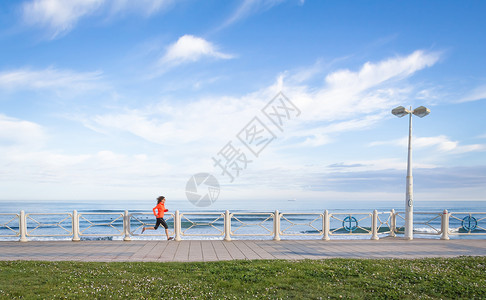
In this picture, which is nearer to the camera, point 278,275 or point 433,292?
point 433,292

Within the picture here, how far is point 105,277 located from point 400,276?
6.62 metres

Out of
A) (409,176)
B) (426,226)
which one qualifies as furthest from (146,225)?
(426,226)

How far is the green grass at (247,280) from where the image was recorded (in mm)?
6031

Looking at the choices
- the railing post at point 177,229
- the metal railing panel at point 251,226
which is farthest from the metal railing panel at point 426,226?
the railing post at point 177,229

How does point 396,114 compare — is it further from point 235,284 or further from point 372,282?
point 235,284

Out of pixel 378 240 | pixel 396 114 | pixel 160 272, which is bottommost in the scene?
pixel 378 240

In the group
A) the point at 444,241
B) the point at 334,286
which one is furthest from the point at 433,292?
the point at 444,241

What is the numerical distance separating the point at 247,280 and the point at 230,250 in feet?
13.1

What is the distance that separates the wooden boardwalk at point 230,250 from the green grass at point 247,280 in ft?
4.56

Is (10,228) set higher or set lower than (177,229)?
lower

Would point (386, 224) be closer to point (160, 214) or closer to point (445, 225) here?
point (445, 225)

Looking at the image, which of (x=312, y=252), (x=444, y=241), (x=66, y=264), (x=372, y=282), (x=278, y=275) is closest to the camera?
(x=372, y=282)

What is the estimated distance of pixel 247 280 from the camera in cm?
673

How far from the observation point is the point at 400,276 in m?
6.98
